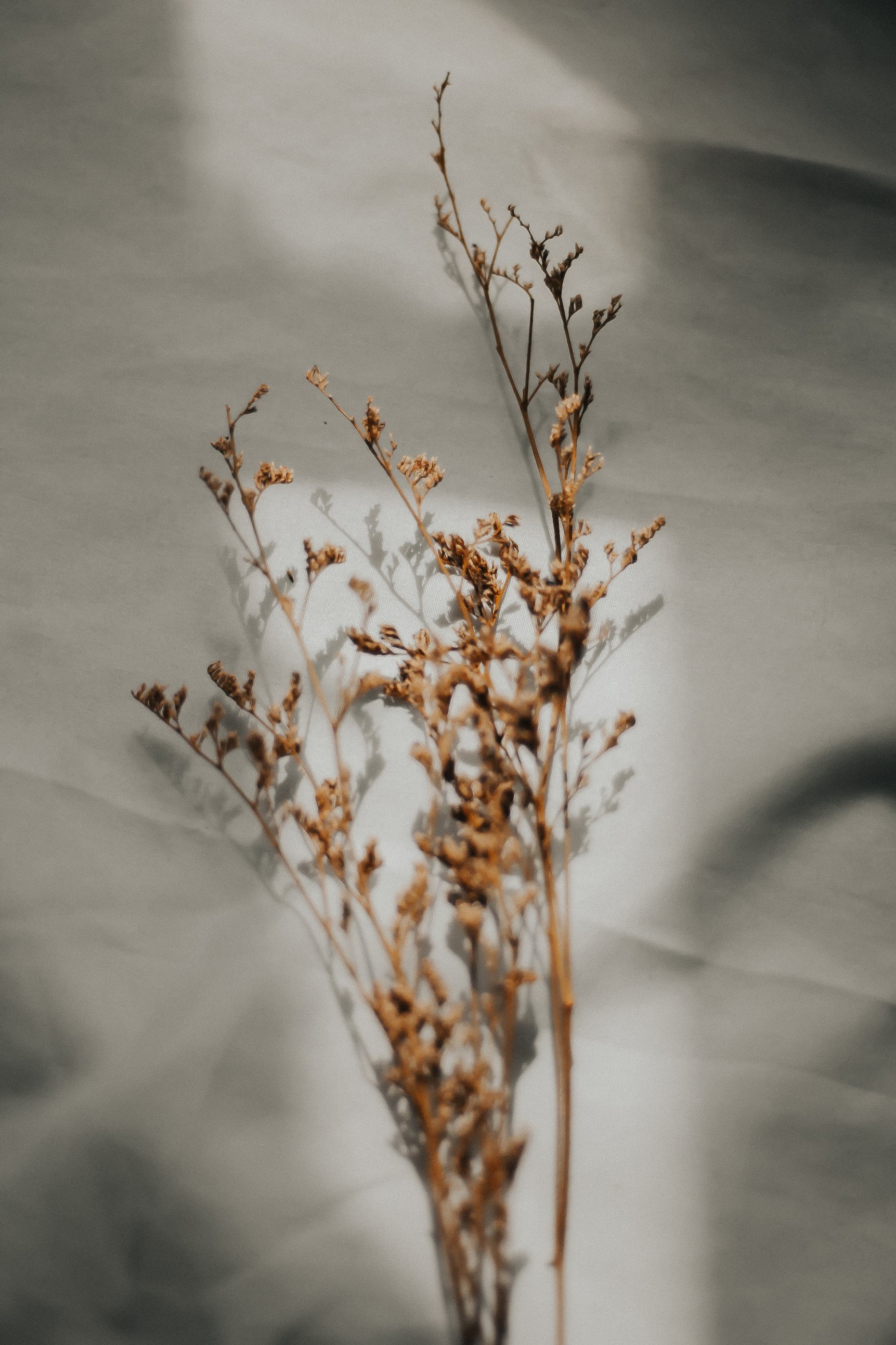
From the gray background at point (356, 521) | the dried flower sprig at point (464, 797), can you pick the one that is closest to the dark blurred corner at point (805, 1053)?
the gray background at point (356, 521)

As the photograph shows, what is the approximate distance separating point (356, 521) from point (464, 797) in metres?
0.42

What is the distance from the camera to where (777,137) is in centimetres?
119

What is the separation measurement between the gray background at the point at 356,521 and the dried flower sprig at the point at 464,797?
0.05 meters

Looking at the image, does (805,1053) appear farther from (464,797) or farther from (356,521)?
(356,521)

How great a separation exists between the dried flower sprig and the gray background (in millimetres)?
52

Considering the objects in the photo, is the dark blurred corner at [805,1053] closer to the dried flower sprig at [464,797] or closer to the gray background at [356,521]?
the gray background at [356,521]

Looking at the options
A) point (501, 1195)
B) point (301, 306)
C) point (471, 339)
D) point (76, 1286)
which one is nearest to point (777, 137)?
point (471, 339)

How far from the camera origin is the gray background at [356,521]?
88 centimetres

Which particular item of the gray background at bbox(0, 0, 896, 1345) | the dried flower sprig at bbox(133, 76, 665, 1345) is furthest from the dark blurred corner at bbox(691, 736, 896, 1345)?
the dried flower sprig at bbox(133, 76, 665, 1345)

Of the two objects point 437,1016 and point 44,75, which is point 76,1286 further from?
point 44,75

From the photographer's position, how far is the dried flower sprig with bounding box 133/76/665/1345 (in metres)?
0.78

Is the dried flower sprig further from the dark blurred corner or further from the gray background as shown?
the dark blurred corner

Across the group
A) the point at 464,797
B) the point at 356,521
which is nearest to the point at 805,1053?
the point at 464,797

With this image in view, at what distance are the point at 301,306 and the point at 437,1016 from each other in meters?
0.91
